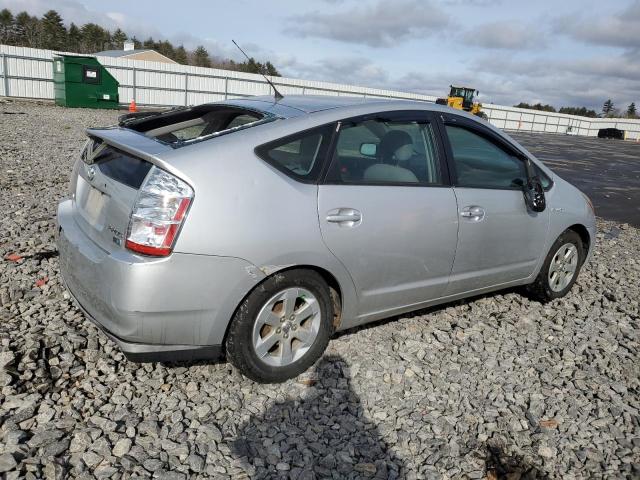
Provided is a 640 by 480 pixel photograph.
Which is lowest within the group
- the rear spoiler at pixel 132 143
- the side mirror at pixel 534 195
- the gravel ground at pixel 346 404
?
the gravel ground at pixel 346 404


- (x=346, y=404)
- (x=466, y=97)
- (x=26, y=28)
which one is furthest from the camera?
(x=26, y=28)

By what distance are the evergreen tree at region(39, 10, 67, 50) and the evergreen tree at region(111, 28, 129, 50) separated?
7.20 metres

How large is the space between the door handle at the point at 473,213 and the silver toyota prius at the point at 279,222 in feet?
0.03

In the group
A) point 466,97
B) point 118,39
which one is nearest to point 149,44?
point 118,39

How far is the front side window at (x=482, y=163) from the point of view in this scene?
12.1ft

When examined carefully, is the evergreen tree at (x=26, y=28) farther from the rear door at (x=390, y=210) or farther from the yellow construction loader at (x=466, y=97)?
the rear door at (x=390, y=210)

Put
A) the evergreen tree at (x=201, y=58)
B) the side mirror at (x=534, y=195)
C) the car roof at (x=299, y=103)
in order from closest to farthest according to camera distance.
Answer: the car roof at (x=299, y=103)
the side mirror at (x=534, y=195)
the evergreen tree at (x=201, y=58)

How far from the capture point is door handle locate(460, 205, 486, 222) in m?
3.57

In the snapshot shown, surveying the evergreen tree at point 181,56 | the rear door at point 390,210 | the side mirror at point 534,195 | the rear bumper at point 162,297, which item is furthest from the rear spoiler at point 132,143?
the evergreen tree at point 181,56

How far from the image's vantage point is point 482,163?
12.9 ft

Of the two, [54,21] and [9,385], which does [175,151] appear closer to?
[9,385]

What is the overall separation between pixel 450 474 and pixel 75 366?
2.17 m

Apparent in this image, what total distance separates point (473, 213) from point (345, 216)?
1.12 m

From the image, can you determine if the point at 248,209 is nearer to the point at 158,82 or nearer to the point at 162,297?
the point at 162,297
